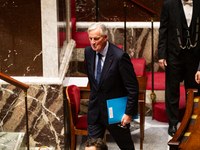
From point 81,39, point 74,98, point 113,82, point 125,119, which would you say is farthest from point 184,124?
point 81,39

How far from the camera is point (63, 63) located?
4.31 meters

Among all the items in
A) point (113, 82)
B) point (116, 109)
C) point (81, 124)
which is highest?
point (113, 82)

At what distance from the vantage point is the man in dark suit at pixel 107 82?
9.64 feet

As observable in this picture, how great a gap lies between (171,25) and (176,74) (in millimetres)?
567

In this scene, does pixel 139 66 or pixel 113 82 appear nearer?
pixel 113 82

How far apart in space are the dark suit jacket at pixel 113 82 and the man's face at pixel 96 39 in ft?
0.38

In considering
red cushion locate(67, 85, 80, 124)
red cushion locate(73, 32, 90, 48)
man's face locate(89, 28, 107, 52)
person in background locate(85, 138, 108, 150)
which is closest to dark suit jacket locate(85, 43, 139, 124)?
man's face locate(89, 28, 107, 52)

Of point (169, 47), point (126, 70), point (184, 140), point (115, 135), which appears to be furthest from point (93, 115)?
point (169, 47)

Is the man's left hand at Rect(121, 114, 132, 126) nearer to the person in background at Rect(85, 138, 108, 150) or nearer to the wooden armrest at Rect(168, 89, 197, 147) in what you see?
the wooden armrest at Rect(168, 89, 197, 147)

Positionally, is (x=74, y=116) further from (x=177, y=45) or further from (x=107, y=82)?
(x=177, y=45)

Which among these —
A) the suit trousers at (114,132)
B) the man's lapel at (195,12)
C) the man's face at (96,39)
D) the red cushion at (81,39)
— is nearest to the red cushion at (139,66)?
the red cushion at (81,39)

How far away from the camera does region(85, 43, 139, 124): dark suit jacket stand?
9.70 ft

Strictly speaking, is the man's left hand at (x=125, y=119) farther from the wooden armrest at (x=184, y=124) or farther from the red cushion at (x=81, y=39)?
the red cushion at (x=81, y=39)

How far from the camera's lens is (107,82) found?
2.99 meters
